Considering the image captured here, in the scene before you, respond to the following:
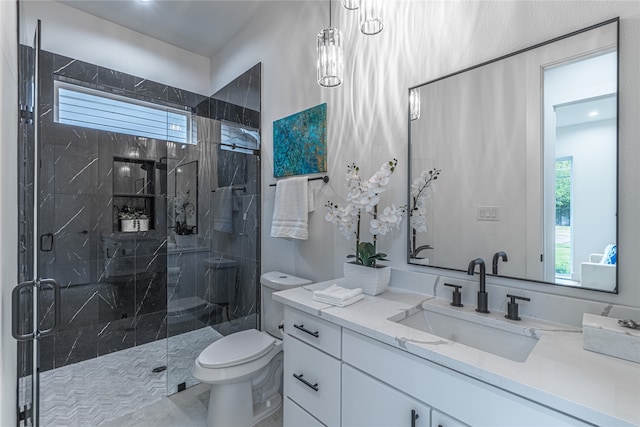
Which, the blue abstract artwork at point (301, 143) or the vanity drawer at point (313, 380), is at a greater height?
the blue abstract artwork at point (301, 143)

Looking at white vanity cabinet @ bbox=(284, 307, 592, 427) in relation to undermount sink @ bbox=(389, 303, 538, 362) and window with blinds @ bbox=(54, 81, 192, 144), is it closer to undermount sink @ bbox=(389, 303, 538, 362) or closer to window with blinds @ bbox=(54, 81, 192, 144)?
undermount sink @ bbox=(389, 303, 538, 362)

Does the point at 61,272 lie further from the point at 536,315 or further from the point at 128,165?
the point at 536,315

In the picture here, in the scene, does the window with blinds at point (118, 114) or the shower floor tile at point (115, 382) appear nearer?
the shower floor tile at point (115, 382)

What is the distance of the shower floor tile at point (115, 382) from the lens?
72.7 inches

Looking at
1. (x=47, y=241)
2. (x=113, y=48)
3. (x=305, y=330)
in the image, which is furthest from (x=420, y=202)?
(x=113, y=48)

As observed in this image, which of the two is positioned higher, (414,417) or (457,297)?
(457,297)

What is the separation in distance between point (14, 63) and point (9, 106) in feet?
0.97

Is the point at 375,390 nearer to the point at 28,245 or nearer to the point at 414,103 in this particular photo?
the point at 414,103

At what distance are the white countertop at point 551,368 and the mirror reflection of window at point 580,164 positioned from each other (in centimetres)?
26

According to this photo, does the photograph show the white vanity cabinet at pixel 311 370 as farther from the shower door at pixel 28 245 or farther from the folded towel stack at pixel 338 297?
the shower door at pixel 28 245

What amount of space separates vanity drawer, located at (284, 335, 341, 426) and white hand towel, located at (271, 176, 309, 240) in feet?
2.43

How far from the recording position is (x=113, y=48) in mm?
2625

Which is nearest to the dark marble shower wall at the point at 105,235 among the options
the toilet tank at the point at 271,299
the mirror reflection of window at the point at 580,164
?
the toilet tank at the point at 271,299

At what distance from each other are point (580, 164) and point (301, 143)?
4.87ft
